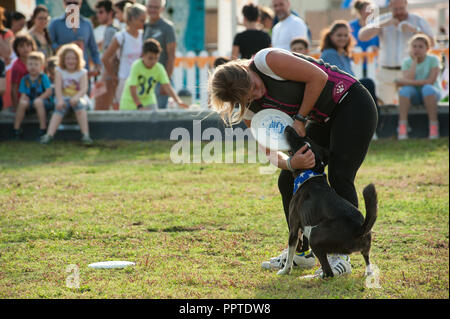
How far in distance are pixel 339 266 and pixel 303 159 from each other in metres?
0.75

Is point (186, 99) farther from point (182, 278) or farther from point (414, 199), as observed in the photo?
point (182, 278)

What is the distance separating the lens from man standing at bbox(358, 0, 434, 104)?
391 inches

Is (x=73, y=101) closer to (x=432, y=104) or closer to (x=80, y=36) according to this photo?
(x=80, y=36)

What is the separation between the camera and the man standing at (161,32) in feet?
33.4

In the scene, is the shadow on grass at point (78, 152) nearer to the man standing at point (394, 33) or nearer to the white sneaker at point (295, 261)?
the man standing at point (394, 33)

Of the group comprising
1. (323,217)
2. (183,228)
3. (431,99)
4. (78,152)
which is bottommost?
(78,152)

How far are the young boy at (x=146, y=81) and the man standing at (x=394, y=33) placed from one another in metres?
3.12

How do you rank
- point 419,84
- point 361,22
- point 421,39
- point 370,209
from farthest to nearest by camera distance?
1. point 361,22
2. point 419,84
3. point 421,39
4. point 370,209

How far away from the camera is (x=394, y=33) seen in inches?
398

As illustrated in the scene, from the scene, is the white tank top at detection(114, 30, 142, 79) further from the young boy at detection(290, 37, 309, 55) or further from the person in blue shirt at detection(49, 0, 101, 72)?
the young boy at detection(290, 37, 309, 55)

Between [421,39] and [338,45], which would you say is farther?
[421,39]

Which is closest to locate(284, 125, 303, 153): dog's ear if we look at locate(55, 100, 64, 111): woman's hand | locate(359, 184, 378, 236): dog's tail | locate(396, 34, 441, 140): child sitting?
locate(359, 184, 378, 236): dog's tail

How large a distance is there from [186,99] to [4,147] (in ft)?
15.3

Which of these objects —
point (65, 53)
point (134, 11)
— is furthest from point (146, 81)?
point (65, 53)
